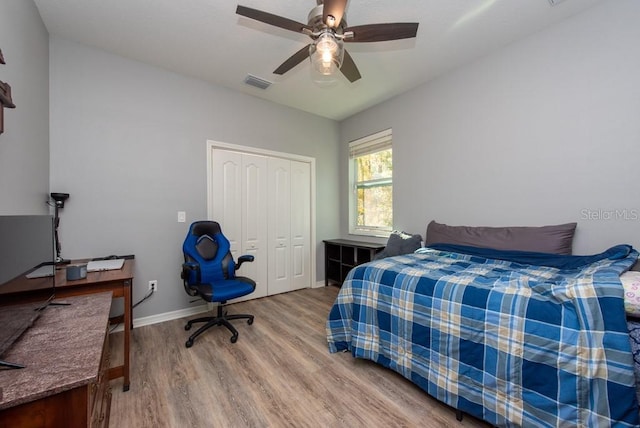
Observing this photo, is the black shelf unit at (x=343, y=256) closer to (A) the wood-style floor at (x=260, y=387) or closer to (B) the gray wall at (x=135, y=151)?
(A) the wood-style floor at (x=260, y=387)

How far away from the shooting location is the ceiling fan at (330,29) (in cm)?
156

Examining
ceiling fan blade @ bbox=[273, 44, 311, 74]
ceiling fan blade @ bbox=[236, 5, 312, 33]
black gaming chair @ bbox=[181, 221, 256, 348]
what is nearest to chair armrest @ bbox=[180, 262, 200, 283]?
black gaming chair @ bbox=[181, 221, 256, 348]

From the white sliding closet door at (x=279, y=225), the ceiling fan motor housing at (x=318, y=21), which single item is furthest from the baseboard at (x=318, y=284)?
the ceiling fan motor housing at (x=318, y=21)

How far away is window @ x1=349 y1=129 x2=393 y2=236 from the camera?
379 cm

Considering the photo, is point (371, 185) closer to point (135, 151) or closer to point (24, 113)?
point (135, 151)

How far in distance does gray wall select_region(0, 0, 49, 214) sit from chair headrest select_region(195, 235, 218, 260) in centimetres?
122

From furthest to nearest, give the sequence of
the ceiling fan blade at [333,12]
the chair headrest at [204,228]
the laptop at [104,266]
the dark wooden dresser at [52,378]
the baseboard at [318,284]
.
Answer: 1. the baseboard at [318,284]
2. the chair headrest at [204,228]
3. the laptop at [104,266]
4. the ceiling fan blade at [333,12]
5. the dark wooden dresser at [52,378]

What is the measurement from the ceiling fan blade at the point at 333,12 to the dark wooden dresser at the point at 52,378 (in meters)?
1.95

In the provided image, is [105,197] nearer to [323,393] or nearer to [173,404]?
[173,404]

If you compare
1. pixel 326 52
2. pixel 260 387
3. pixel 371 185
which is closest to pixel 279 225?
pixel 371 185

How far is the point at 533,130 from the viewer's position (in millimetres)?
2352

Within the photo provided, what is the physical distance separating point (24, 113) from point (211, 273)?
6.03 ft

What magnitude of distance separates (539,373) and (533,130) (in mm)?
2039

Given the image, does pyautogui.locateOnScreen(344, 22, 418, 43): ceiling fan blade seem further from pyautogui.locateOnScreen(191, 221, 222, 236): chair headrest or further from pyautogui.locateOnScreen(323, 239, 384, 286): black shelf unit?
pyautogui.locateOnScreen(323, 239, 384, 286): black shelf unit
